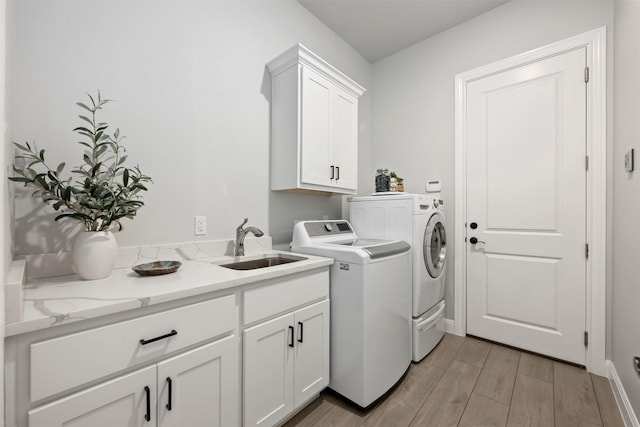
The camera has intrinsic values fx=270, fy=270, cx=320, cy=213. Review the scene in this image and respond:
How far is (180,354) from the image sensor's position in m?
0.97

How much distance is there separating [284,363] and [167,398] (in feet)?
1.76

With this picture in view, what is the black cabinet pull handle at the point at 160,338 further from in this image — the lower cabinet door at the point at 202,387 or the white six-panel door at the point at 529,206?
the white six-panel door at the point at 529,206

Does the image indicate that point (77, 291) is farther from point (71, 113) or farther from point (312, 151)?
point (312, 151)

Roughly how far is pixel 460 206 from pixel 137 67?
2.56m

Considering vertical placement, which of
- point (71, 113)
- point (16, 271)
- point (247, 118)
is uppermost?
point (247, 118)

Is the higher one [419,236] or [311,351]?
[419,236]

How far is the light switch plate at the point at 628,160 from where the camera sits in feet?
4.60

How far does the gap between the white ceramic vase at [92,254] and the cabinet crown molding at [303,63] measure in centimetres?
152

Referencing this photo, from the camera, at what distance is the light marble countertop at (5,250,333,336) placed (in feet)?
2.40

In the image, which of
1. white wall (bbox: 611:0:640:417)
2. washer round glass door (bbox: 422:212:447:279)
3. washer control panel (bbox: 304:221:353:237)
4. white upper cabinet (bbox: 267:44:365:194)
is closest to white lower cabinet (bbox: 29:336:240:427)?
washer control panel (bbox: 304:221:353:237)

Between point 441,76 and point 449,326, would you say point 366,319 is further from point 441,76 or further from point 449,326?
point 441,76

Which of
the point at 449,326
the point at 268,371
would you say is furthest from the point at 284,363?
the point at 449,326

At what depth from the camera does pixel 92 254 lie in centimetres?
104

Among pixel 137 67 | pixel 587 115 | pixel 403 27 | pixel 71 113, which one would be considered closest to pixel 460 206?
pixel 587 115
